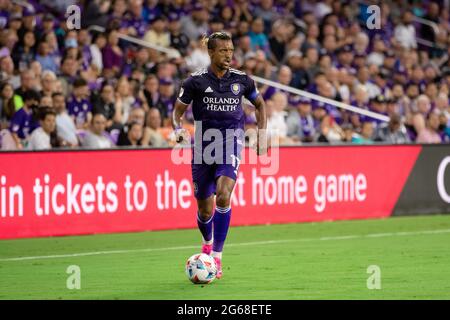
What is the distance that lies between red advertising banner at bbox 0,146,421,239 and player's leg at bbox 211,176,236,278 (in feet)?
16.1

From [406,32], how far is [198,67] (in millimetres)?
7931

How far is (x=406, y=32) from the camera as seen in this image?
27.7 metres

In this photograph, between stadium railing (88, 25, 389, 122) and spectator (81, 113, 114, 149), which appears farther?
stadium railing (88, 25, 389, 122)

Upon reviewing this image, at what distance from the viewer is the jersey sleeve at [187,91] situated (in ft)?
38.6

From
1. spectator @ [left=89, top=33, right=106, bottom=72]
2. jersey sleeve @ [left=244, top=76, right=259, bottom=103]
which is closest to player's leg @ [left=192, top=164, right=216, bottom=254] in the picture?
jersey sleeve @ [left=244, top=76, right=259, bottom=103]

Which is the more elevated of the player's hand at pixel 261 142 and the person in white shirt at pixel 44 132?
the person in white shirt at pixel 44 132

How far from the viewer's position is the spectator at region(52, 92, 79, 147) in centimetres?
1752

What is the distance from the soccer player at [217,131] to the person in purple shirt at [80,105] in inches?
266

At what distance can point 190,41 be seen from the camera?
73.7ft

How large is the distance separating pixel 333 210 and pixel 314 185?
2.01 feet

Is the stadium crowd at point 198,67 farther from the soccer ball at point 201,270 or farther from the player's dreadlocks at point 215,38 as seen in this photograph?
the soccer ball at point 201,270

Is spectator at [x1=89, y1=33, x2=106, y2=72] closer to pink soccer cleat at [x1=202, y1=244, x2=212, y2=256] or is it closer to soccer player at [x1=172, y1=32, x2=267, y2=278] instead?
soccer player at [x1=172, y1=32, x2=267, y2=278]

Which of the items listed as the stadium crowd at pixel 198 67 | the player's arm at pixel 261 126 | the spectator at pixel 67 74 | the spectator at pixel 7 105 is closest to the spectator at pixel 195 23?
the stadium crowd at pixel 198 67
